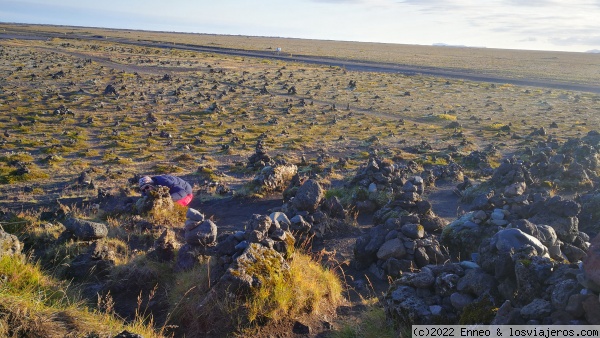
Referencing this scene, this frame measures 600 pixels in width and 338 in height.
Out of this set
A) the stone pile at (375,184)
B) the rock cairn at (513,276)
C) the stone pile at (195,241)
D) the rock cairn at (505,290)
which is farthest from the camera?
the stone pile at (375,184)

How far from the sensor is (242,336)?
6980 mm

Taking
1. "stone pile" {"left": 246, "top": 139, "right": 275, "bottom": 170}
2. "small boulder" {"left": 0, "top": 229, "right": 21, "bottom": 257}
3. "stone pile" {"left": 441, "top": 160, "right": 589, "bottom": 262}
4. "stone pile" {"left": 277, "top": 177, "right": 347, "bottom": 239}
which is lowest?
"stone pile" {"left": 246, "top": 139, "right": 275, "bottom": 170}

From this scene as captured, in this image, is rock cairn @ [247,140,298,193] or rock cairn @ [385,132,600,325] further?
rock cairn @ [247,140,298,193]

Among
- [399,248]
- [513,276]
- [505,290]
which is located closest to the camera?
[505,290]

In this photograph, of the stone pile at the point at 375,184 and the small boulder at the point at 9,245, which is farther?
the stone pile at the point at 375,184

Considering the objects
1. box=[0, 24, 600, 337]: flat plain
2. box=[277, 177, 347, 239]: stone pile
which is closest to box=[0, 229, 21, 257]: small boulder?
box=[0, 24, 600, 337]: flat plain

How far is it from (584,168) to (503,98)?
103 ft

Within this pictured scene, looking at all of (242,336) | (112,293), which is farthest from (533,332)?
(112,293)

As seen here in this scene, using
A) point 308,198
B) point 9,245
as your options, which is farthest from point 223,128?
point 9,245

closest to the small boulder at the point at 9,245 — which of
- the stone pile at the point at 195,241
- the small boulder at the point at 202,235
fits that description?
the stone pile at the point at 195,241

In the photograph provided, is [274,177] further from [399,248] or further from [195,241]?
[399,248]

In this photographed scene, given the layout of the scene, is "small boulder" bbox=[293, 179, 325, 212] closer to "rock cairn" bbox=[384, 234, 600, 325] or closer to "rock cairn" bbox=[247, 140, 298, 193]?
"rock cairn" bbox=[247, 140, 298, 193]

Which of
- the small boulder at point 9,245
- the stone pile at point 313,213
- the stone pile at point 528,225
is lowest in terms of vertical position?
the stone pile at point 313,213

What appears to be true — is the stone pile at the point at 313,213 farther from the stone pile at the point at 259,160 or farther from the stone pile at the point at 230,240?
the stone pile at the point at 259,160
